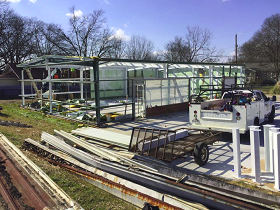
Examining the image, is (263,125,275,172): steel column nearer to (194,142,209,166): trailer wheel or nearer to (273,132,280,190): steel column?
(273,132,280,190): steel column

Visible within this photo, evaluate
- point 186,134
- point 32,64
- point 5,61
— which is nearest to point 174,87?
point 186,134

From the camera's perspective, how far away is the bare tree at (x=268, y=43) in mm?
53881

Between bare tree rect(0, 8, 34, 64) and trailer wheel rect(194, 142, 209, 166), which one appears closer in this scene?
trailer wheel rect(194, 142, 209, 166)

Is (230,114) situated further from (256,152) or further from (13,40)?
(13,40)

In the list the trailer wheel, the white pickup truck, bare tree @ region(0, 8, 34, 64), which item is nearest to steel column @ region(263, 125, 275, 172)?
the trailer wheel

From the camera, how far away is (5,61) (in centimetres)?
4550

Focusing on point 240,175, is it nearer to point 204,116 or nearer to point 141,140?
point 141,140

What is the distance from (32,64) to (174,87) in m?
9.23

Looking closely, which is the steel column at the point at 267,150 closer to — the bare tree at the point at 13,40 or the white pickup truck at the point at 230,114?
the white pickup truck at the point at 230,114

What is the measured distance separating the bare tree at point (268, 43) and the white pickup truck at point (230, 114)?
160 ft

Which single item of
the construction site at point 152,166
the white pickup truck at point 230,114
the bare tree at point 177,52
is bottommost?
the construction site at point 152,166

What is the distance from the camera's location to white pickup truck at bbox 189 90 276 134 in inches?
326

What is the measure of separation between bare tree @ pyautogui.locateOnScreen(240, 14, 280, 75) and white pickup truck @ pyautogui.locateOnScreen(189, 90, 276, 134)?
160 ft

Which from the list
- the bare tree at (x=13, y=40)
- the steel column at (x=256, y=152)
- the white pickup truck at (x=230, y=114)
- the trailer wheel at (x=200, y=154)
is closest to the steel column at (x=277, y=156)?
the steel column at (x=256, y=152)
